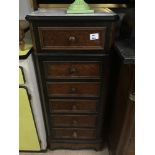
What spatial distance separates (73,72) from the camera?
3.58 ft

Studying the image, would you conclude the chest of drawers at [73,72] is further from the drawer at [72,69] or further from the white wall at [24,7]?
the white wall at [24,7]

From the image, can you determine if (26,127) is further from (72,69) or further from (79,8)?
(79,8)

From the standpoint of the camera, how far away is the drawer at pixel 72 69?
1.07 m

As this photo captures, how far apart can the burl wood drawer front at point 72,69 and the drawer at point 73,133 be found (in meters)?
0.46

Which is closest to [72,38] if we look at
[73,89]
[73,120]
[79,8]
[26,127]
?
[79,8]

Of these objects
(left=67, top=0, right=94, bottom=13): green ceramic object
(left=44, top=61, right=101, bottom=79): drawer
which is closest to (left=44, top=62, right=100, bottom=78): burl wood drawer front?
(left=44, top=61, right=101, bottom=79): drawer

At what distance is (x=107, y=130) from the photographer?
58.4 inches

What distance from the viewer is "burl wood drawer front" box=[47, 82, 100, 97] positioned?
44.6 inches

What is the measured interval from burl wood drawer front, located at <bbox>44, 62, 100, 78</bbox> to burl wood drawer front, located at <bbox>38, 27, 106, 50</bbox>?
0.33 ft

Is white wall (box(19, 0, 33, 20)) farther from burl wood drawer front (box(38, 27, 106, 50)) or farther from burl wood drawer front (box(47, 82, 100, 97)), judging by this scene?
burl wood drawer front (box(47, 82, 100, 97))

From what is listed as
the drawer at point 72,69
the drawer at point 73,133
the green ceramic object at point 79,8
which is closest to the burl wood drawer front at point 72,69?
the drawer at point 72,69

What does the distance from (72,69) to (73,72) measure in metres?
0.02

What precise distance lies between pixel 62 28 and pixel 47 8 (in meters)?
0.35
